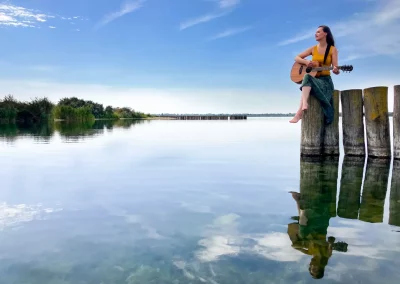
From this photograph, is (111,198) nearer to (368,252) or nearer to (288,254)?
(288,254)

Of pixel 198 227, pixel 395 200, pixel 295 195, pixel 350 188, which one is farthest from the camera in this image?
pixel 350 188

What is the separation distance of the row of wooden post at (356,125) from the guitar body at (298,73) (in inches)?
26.8

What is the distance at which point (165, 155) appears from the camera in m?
11.5

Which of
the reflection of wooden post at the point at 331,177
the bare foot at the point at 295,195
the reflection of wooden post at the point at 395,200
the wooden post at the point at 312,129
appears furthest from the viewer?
the wooden post at the point at 312,129

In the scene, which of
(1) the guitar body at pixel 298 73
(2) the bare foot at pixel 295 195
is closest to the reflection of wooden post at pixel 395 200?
(2) the bare foot at pixel 295 195

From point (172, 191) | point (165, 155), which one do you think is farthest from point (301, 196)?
point (165, 155)

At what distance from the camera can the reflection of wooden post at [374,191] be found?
4.46 meters

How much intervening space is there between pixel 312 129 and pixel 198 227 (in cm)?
678

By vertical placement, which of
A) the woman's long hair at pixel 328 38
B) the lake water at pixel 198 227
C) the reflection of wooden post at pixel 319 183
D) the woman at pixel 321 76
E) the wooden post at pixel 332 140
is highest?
the woman's long hair at pixel 328 38

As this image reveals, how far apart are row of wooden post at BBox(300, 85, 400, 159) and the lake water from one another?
87.1 inches

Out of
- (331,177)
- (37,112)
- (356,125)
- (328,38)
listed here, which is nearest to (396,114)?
(356,125)

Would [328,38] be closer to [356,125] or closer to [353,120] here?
[353,120]

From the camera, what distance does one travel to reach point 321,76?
9.87 m

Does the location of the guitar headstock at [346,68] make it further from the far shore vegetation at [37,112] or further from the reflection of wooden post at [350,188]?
the far shore vegetation at [37,112]
